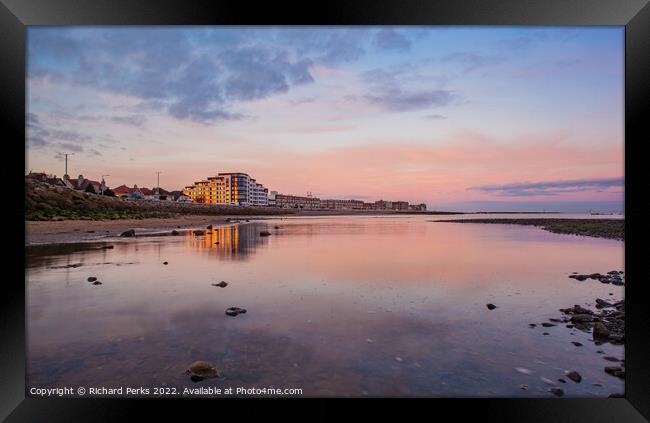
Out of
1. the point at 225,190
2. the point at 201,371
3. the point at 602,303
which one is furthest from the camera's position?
the point at 225,190

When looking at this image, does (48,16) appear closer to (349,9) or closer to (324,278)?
(349,9)

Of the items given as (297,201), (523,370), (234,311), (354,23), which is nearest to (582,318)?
(523,370)

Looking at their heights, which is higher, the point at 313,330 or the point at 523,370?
the point at 313,330

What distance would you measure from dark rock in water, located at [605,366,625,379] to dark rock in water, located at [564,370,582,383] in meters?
0.50

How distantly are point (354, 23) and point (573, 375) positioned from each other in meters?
6.24

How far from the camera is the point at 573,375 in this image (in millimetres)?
4660

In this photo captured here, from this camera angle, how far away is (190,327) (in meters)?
6.12

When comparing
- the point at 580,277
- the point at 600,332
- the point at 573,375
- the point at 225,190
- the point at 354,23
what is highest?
the point at 225,190

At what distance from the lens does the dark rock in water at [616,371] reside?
4660 mm

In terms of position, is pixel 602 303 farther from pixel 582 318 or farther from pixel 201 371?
pixel 201 371

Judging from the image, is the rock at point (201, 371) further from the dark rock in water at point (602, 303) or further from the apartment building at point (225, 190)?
the apartment building at point (225, 190)

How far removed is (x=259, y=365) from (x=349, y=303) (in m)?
3.55

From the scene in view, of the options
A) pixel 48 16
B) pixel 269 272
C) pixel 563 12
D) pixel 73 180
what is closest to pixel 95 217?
pixel 269 272

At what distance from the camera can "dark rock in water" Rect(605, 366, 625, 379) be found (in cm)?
466
